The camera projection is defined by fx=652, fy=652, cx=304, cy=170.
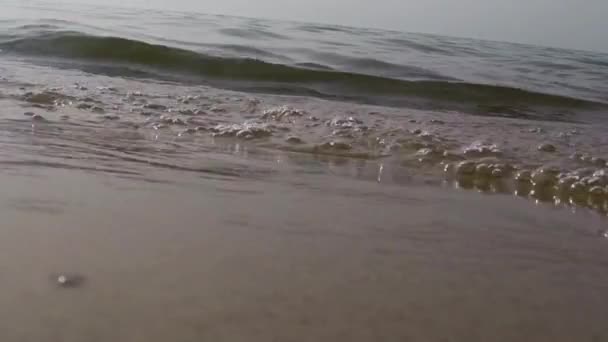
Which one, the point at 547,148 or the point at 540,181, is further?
the point at 547,148

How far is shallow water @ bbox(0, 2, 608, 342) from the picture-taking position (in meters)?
1.40

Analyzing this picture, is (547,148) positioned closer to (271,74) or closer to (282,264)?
(282,264)

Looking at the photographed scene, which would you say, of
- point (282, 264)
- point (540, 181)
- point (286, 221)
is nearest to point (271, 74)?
point (540, 181)

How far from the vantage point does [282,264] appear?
1.69 metres

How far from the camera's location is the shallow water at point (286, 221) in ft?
4.60

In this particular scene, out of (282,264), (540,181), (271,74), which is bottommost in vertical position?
(282,264)

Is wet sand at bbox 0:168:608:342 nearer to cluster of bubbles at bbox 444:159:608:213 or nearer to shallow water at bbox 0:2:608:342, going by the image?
shallow water at bbox 0:2:608:342

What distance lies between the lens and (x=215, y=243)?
70.7 inches

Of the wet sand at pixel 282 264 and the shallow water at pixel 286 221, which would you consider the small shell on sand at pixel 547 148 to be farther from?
the wet sand at pixel 282 264

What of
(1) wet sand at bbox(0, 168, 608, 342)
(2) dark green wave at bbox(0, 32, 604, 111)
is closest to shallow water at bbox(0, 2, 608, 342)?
(1) wet sand at bbox(0, 168, 608, 342)

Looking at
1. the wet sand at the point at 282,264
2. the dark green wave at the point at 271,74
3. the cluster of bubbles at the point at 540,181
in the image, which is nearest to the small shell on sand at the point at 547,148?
the cluster of bubbles at the point at 540,181

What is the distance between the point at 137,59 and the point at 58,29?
2.16 meters

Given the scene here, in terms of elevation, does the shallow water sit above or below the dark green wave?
below

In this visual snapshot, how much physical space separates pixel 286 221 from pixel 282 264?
38 centimetres
